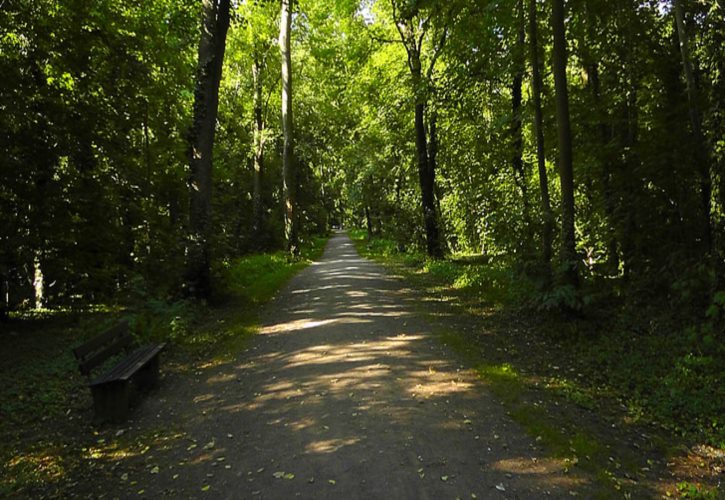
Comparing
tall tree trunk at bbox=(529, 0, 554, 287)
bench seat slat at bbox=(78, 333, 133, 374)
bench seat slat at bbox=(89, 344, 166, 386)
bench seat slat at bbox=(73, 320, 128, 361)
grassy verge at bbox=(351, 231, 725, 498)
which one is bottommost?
grassy verge at bbox=(351, 231, 725, 498)

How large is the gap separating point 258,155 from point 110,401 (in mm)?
20292

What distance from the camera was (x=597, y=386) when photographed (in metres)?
5.79

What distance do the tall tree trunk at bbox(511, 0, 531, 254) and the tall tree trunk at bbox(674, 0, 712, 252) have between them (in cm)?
270

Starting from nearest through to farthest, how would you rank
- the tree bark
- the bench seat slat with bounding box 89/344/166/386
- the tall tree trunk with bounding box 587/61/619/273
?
the bench seat slat with bounding box 89/344/166/386 → the tall tree trunk with bounding box 587/61/619/273 → the tree bark

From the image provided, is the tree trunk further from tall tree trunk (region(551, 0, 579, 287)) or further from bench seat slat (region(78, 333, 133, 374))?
tall tree trunk (region(551, 0, 579, 287))

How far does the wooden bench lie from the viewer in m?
5.23

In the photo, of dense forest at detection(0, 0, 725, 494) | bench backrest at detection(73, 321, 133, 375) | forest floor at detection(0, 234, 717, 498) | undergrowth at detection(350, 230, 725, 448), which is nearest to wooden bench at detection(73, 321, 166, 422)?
bench backrest at detection(73, 321, 133, 375)

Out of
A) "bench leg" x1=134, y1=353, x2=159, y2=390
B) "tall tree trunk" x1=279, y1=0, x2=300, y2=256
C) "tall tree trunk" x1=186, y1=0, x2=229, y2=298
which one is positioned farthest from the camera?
"tall tree trunk" x1=279, y1=0, x2=300, y2=256

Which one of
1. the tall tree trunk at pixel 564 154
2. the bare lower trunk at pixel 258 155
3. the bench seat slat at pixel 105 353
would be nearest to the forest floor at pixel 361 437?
the bench seat slat at pixel 105 353

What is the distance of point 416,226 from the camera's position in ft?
73.8

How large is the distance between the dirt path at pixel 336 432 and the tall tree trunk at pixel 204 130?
3.66 m

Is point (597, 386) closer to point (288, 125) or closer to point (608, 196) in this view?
point (608, 196)

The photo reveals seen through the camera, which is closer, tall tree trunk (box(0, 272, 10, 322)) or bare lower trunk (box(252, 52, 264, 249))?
tall tree trunk (box(0, 272, 10, 322))

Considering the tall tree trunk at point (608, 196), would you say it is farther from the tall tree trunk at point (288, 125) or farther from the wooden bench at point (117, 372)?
the tall tree trunk at point (288, 125)
